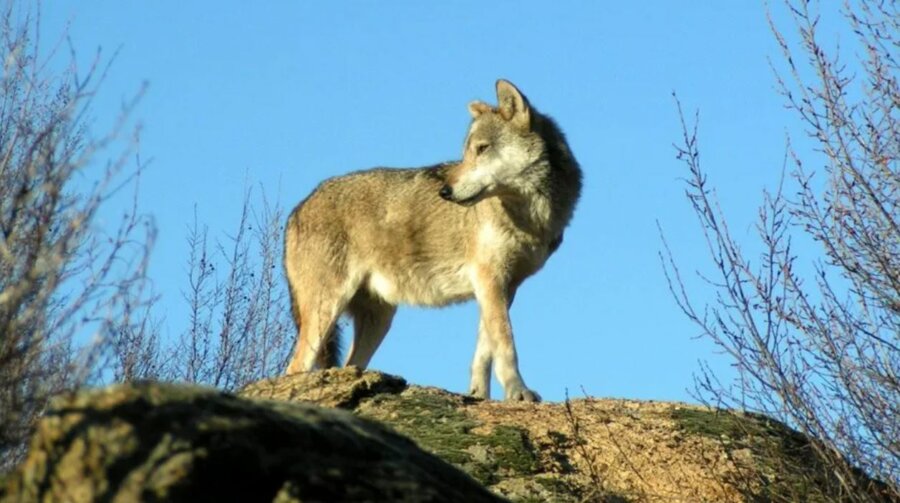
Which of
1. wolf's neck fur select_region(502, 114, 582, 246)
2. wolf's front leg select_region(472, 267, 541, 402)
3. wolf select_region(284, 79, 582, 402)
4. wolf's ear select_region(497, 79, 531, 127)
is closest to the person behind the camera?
wolf's front leg select_region(472, 267, 541, 402)

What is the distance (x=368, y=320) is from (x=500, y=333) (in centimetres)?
196

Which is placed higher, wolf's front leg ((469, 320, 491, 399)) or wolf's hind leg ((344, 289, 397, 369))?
wolf's hind leg ((344, 289, 397, 369))

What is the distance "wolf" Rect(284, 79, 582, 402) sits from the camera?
11586 millimetres

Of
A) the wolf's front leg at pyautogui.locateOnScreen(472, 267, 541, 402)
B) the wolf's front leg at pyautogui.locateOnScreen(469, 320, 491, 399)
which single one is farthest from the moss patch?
the wolf's front leg at pyautogui.locateOnScreen(469, 320, 491, 399)

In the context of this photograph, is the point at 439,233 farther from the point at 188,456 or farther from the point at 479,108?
the point at 188,456

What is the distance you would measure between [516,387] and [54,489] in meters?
7.22

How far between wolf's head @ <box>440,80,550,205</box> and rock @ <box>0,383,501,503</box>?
8.29 metres

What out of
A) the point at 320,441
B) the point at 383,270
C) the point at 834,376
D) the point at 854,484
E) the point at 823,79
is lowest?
the point at 320,441

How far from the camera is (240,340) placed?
15.0 metres

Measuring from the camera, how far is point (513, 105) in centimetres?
1225

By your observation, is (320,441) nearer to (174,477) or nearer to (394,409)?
(174,477)

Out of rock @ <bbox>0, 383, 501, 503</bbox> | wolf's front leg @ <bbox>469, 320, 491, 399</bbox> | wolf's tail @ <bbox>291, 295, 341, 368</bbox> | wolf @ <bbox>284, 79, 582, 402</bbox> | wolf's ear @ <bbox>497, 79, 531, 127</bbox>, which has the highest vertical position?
wolf's ear @ <bbox>497, 79, 531, 127</bbox>

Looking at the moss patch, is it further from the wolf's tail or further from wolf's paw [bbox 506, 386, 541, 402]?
the wolf's tail

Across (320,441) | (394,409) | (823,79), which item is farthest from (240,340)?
(320,441)
